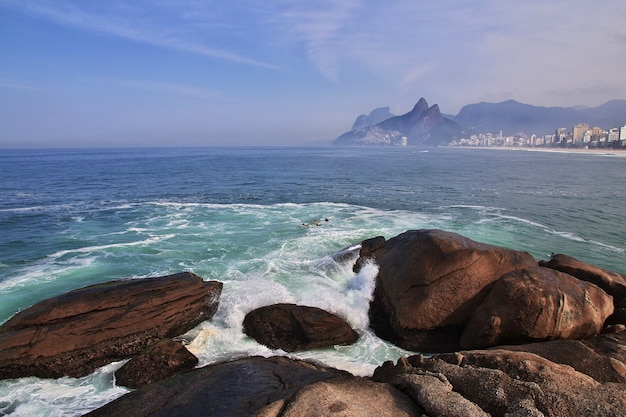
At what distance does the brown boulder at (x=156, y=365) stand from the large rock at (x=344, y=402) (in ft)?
17.1

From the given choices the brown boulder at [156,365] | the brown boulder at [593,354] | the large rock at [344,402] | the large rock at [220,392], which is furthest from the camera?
the brown boulder at [156,365]

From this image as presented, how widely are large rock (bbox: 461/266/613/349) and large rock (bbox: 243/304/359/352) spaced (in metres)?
4.04

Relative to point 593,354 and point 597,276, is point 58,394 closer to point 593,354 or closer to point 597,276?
point 593,354

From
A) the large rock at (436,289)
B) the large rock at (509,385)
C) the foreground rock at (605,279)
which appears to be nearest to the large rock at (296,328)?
the large rock at (436,289)

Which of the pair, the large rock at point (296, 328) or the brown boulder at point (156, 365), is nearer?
the brown boulder at point (156, 365)

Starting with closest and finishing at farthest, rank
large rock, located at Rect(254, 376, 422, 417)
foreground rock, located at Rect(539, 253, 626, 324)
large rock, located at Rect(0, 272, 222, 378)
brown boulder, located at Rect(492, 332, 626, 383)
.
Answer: large rock, located at Rect(254, 376, 422, 417)
brown boulder, located at Rect(492, 332, 626, 383)
large rock, located at Rect(0, 272, 222, 378)
foreground rock, located at Rect(539, 253, 626, 324)

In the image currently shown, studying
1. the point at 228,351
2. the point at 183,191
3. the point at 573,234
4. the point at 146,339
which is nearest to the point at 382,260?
the point at 228,351

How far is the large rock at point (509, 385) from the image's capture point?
250 inches

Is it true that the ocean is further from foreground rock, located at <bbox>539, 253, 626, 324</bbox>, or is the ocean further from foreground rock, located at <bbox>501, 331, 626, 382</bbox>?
foreground rock, located at <bbox>539, 253, 626, 324</bbox>

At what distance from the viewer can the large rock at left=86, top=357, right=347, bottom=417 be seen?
7.19 meters

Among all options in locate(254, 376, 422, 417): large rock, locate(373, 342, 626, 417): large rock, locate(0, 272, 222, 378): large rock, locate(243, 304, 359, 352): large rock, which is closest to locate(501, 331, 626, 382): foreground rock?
locate(373, 342, 626, 417): large rock

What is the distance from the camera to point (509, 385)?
6.86m

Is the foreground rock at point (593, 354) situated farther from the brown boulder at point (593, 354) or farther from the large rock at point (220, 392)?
the large rock at point (220, 392)

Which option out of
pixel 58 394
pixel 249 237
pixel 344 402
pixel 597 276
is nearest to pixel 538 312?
pixel 597 276
